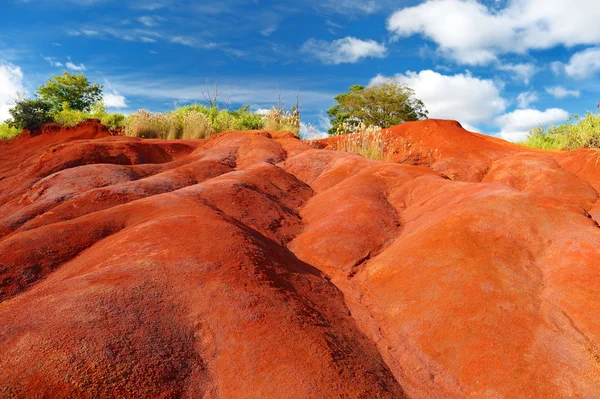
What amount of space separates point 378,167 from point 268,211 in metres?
2.07

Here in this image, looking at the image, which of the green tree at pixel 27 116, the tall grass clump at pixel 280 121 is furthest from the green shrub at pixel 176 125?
the green tree at pixel 27 116

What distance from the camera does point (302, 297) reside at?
271 centimetres

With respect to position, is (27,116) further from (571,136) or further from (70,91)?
(571,136)

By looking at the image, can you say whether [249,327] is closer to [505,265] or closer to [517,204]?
[505,265]

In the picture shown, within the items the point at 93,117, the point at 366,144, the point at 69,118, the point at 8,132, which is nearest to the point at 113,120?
the point at 93,117

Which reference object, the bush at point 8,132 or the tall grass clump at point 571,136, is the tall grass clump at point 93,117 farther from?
the tall grass clump at point 571,136

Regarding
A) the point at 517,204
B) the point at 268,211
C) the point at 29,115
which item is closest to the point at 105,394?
the point at 268,211

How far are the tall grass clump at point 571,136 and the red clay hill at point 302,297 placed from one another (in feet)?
34.2

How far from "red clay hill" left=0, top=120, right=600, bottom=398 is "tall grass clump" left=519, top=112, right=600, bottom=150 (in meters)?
10.4

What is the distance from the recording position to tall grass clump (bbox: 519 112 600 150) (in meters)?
12.3

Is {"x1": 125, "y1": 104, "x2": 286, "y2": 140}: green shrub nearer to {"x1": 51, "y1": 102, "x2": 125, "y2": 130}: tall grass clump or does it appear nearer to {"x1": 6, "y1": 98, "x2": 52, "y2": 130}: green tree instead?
{"x1": 51, "y1": 102, "x2": 125, "y2": 130}: tall grass clump

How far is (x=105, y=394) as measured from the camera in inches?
67.5

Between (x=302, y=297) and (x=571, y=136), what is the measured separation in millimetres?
15182

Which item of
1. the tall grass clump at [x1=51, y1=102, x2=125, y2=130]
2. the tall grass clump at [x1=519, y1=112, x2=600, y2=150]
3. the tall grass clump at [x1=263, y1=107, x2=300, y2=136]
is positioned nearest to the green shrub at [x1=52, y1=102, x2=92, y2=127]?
the tall grass clump at [x1=51, y1=102, x2=125, y2=130]
